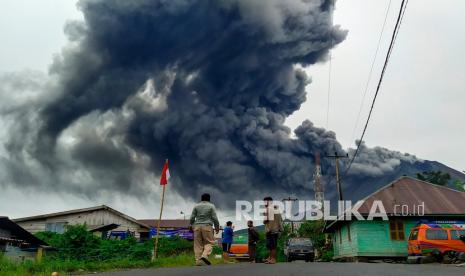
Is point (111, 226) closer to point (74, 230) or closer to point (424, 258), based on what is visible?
point (74, 230)

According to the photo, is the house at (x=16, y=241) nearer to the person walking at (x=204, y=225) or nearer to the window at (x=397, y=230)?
the person walking at (x=204, y=225)

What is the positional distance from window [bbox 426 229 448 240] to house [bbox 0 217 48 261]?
16.6 m

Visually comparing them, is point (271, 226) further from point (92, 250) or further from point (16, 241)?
point (16, 241)

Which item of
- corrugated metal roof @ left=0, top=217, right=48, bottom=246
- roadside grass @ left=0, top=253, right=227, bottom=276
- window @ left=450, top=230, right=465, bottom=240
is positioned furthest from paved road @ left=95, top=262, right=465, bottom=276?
corrugated metal roof @ left=0, top=217, right=48, bottom=246

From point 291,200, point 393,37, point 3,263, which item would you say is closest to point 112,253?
point 3,263

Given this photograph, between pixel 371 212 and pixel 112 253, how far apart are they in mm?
15644

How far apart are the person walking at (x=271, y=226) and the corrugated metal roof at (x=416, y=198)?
11.8 meters

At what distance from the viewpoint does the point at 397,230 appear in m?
24.2

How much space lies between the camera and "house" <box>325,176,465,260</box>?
2376 centimetres

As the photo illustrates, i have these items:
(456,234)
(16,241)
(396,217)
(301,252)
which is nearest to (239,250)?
(301,252)

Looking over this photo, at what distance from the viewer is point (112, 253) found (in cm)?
1297

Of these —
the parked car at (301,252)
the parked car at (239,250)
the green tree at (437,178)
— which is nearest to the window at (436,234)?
the parked car at (301,252)

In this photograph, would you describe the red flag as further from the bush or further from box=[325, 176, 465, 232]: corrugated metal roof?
box=[325, 176, 465, 232]: corrugated metal roof

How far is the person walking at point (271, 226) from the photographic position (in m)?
13.4
